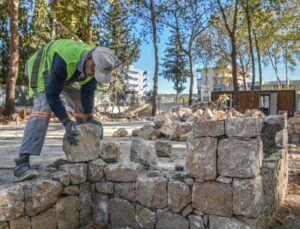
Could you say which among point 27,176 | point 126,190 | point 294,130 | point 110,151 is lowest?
point 126,190

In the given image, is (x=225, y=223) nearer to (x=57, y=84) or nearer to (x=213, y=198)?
(x=213, y=198)

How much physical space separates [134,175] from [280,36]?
23302mm

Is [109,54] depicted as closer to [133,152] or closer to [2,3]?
[133,152]

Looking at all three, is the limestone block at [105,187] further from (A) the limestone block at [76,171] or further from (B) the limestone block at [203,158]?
(B) the limestone block at [203,158]

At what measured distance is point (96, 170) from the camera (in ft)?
10.7

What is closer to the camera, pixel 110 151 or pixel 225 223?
pixel 225 223

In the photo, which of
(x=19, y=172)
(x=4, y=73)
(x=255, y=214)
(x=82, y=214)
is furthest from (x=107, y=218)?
(x=4, y=73)

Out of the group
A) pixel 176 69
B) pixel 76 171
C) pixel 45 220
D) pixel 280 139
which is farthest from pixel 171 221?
pixel 176 69

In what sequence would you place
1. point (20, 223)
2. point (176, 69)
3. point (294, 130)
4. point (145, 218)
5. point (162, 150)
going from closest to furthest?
point (20, 223), point (145, 218), point (162, 150), point (294, 130), point (176, 69)

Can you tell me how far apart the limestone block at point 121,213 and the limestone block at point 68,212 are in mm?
327

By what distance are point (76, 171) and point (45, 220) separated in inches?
20.0

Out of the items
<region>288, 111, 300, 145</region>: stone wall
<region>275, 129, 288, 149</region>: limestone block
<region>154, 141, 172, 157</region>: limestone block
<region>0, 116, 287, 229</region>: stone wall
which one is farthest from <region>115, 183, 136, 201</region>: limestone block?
<region>288, 111, 300, 145</region>: stone wall

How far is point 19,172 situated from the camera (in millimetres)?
2840

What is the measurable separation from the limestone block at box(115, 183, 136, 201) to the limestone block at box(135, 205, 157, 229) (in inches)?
4.5
